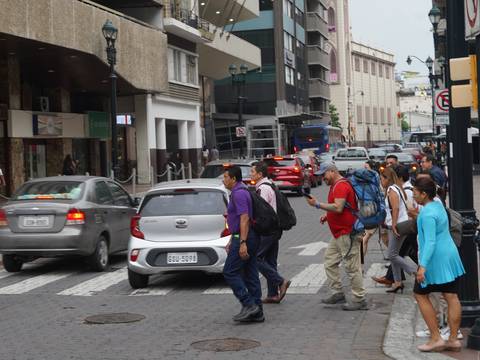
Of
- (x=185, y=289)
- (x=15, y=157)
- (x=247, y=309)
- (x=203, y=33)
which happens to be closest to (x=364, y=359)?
(x=247, y=309)

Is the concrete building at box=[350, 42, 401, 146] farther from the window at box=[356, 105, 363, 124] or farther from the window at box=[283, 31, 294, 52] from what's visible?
the window at box=[283, 31, 294, 52]

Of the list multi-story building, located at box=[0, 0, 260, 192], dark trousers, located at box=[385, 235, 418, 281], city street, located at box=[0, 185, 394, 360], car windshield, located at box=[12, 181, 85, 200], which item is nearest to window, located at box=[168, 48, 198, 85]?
multi-story building, located at box=[0, 0, 260, 192]

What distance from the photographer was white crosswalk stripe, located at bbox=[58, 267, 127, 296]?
1161 cm

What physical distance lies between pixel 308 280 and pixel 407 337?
415cm

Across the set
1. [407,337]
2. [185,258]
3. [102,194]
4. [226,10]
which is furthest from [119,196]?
[226,10]

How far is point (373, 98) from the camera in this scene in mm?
121688

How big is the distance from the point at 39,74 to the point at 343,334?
1020 inches

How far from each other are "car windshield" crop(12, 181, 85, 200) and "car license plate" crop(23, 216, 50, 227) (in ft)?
1.38

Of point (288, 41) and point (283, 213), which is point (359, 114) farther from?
point (283, 213)

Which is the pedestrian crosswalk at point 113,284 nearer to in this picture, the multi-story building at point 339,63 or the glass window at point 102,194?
the glass window at point 102,194

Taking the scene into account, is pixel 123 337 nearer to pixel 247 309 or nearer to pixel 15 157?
pixel 247 309

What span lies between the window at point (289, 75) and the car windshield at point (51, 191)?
5750 centimetres

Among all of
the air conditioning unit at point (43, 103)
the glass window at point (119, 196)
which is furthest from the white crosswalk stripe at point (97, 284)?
the air conditioning unit at point (43, 103)

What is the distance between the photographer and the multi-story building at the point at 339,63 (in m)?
101
